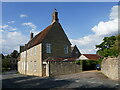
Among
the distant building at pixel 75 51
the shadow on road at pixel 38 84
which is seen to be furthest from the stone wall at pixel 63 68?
the distant building at pixel 75 51

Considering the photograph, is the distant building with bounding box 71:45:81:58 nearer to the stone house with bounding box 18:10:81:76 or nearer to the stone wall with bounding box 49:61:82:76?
the stone house with bounding box 18:10:81:76

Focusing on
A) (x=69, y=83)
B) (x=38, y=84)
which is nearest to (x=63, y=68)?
(x=69, y=83)

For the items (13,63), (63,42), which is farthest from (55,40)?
(13,63)

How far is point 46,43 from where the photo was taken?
2647 cm

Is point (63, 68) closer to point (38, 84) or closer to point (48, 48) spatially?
point (48, 48)

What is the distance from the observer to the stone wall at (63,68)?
75.9 ft

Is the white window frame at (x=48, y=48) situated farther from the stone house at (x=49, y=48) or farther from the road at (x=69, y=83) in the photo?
the road at (x=69, y=83)

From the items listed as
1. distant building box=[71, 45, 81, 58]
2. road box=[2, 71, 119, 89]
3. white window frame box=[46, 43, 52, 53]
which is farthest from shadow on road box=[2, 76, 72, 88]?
distant building box=[71, 45, 81, 58]

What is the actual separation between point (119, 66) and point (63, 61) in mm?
11003

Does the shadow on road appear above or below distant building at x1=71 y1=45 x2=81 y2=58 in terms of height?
below

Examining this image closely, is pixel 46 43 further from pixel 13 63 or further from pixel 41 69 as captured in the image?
pixel 13 63

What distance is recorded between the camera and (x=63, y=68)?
24.0 metres

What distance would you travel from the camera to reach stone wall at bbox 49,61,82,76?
75.9ft

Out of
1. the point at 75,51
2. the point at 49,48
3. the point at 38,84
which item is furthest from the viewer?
the point at 75,51
